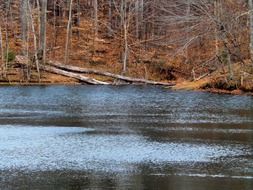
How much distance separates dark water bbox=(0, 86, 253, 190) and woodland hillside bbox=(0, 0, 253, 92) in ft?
36.9

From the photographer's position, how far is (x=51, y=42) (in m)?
66.1

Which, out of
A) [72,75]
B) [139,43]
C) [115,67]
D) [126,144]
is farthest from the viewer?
[139,43]

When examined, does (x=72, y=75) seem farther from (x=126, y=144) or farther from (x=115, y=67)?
(x=126, y=144)

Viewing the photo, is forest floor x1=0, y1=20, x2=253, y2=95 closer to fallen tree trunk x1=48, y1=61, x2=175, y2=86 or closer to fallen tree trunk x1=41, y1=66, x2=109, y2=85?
fallen tree trunk x1=41, y1=66, x2=109, y2=85

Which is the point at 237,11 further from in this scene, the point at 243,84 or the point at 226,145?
the point at 226,145

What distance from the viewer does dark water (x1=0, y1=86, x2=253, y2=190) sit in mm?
13742

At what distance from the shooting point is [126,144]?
Answer: 19.4m

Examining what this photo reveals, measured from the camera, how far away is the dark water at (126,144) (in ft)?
45.1

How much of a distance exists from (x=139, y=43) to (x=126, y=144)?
147 feet

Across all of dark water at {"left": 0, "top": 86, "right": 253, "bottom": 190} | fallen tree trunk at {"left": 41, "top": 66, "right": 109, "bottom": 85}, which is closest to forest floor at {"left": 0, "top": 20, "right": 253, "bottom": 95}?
fallen tree trunk at {"left": 41, "top": 66, "right": 109, "bottom": 85}

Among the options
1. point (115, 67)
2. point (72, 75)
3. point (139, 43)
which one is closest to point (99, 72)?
point (72, 75)

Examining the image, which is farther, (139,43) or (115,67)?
(139,43)

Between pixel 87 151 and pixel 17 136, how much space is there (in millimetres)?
4209

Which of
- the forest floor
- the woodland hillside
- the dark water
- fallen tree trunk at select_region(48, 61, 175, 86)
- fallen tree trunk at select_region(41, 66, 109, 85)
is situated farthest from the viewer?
fallen tree trunk at select_region(48, 61, 175, 86)
